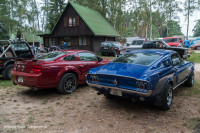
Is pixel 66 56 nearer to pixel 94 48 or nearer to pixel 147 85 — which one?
pixel 147 85

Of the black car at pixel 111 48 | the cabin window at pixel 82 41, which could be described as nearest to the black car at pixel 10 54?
the black car at pixel 111 48

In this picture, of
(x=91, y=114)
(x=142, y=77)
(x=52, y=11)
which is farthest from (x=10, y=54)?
(x=52, y=11)

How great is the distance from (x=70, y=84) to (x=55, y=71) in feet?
2.63

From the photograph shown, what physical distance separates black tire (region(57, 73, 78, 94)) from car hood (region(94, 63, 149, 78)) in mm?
1622

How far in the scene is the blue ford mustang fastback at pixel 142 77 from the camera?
3.71 metres

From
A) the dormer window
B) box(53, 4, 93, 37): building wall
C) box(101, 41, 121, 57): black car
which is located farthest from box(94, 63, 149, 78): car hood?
the dormer window

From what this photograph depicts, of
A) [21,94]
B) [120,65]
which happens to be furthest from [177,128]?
[21,94]

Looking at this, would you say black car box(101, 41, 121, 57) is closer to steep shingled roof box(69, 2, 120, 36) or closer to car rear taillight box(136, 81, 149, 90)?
steep shingled roof box(69, 2, 120, 36)

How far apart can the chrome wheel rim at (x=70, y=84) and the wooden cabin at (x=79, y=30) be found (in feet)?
55.9

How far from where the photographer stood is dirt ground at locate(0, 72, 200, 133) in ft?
11.7

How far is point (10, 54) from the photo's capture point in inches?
330

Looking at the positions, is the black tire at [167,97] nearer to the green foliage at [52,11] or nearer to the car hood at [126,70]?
the car hood at [126,70]

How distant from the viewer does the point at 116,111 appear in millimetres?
4406

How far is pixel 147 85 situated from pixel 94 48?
67.6 feet
